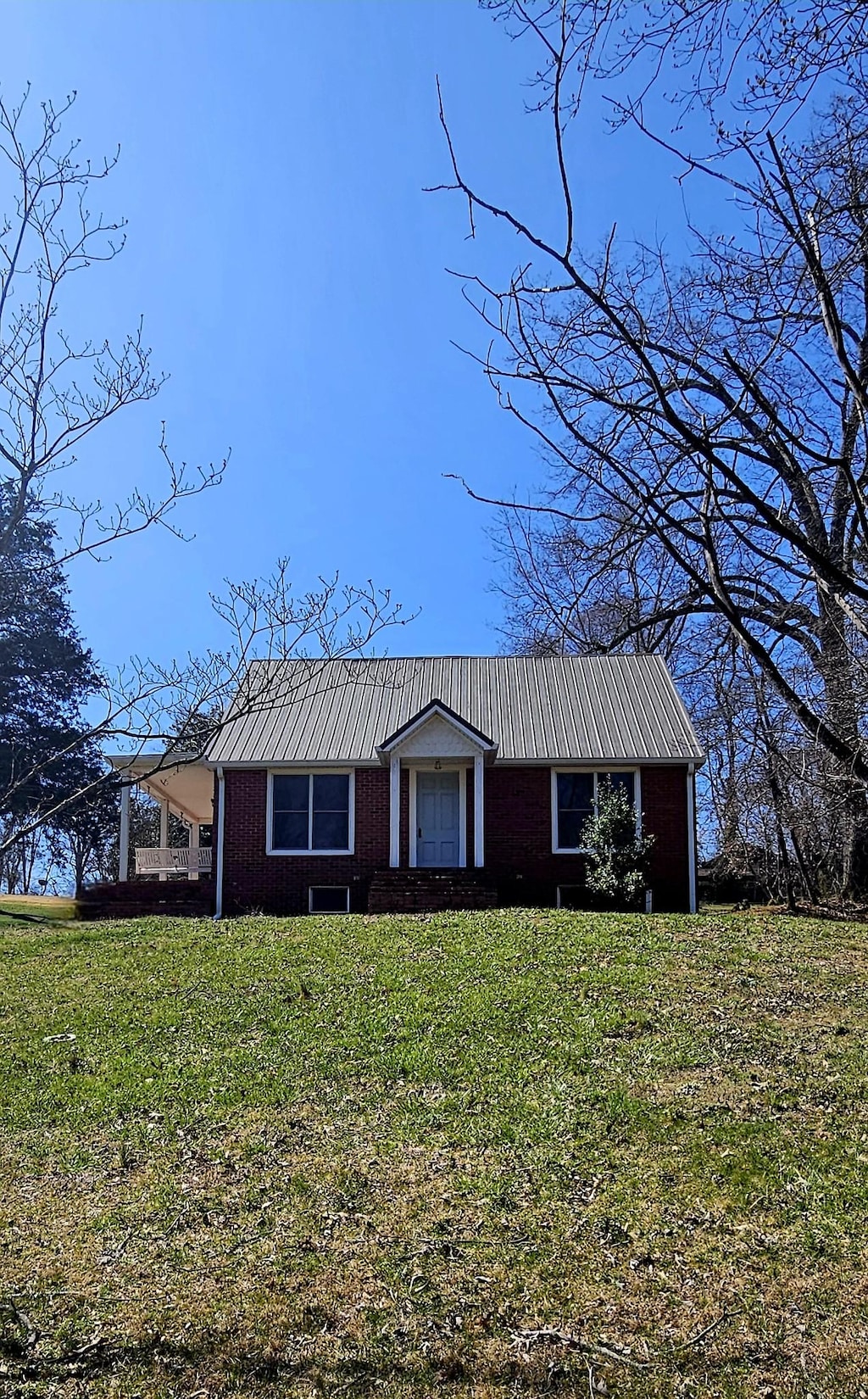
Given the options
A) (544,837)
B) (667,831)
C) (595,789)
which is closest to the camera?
(667,831)

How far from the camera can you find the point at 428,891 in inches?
748

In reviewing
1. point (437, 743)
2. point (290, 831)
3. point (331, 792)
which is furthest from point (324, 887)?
point (437, 743)

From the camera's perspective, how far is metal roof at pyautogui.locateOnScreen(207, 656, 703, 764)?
20.3 m

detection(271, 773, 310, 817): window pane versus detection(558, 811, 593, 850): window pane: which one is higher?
detection(271, 773, 310, 817): window pane

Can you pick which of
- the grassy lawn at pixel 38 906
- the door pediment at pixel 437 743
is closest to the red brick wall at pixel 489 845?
the door pediment at pixel 437 743

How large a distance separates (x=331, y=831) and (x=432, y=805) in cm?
194

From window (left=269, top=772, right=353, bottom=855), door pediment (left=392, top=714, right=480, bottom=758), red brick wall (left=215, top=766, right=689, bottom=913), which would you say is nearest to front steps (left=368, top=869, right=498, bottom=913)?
red brick wall (left=215, top=766, right=689, bottom=913)

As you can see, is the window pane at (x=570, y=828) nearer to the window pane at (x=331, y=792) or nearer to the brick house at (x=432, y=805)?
the brick house at (x=432, y=805)

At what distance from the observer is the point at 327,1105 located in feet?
29.5

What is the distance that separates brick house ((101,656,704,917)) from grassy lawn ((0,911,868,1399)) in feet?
21.6

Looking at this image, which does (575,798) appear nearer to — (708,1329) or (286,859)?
(286,859)

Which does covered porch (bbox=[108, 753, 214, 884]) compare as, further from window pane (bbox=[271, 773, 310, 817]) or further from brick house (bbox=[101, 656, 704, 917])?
window pane (bbox=[271, 773, 310, 817])

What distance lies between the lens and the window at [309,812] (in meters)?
20.4

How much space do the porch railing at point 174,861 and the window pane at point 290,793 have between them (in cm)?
353
